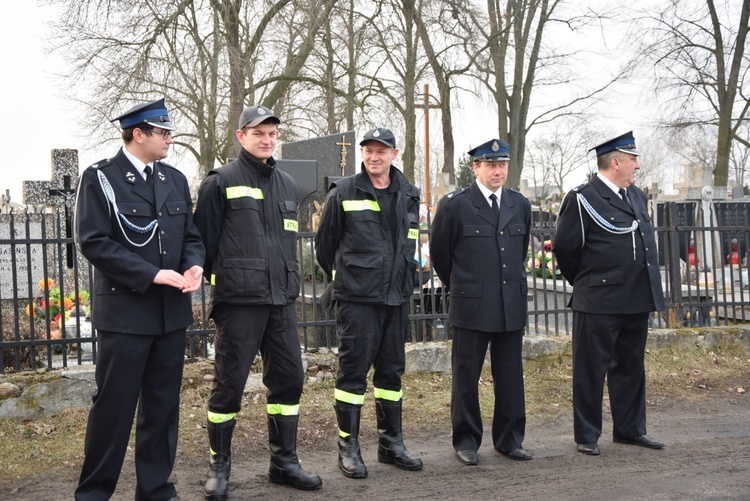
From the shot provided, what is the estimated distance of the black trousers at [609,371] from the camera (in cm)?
539

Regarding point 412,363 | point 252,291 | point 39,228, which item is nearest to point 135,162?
point 252,291

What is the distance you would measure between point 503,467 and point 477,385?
0.54 meters

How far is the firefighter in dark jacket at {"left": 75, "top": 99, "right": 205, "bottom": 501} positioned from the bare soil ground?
0.59 m

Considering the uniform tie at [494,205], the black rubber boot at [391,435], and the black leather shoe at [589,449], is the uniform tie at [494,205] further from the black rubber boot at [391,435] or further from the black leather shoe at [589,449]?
the black leather shoe at [589,449]

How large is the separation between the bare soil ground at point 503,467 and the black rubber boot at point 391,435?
72mm

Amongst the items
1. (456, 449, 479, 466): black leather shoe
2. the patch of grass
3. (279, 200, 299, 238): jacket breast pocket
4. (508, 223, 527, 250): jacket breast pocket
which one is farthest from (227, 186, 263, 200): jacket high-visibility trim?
(456, 449, 479, 466): black leather shoe

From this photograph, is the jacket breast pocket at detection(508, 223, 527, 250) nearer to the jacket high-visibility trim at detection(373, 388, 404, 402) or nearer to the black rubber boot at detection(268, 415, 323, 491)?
the jacket high-visibility trim at detection(373, 388, 404, 402)

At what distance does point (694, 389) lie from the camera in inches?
287

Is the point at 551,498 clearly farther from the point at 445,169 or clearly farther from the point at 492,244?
the point at 445,169

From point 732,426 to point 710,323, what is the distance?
10.3 feet

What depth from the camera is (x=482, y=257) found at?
17.0ft

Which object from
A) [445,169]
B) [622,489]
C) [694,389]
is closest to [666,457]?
[622,489]

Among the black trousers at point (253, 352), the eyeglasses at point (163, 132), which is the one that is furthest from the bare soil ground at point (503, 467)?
the eyeglasses at point (163, 132)

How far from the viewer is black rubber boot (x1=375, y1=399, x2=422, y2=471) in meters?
4.96
